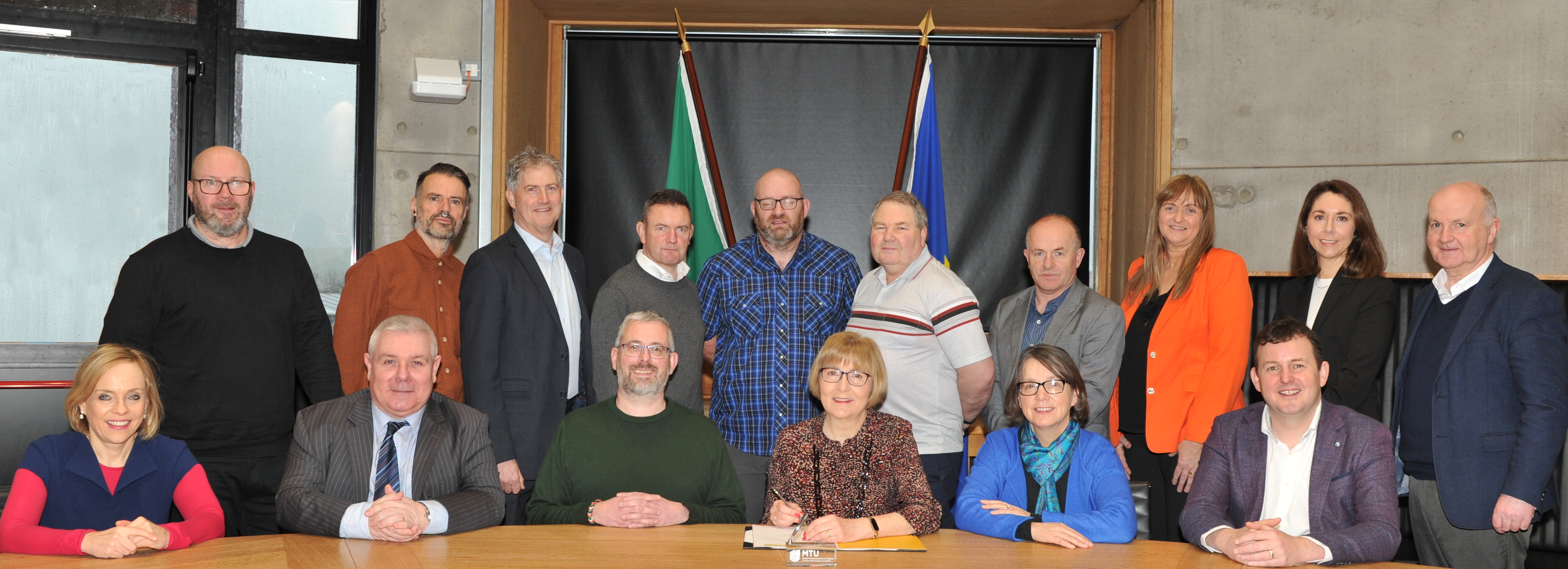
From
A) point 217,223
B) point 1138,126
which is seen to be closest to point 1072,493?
point 217,223

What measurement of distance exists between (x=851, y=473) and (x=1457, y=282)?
1.86 meters

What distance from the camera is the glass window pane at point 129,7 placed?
13.1ft

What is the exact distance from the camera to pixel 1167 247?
11.0 ft

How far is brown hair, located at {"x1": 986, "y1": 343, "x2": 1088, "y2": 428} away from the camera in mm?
2594

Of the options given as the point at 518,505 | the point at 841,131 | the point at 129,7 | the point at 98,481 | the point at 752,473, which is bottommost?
the point at 518,505

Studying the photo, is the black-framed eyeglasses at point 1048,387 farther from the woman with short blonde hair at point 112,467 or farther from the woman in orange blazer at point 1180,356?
the woman with short blonde hair at point 112,467

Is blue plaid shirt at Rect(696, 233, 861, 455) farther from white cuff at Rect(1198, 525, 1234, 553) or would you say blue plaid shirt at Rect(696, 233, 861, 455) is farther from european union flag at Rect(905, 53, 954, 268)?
european union flag at Rect(905, 53, 954, 268)

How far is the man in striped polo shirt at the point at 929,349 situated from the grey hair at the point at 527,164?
3.73 ft

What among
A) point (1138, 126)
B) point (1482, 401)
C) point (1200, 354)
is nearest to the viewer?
point (1482, 401)

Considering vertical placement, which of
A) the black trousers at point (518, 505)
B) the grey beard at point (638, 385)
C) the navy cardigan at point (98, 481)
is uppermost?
the grey beard at point (638, 385)

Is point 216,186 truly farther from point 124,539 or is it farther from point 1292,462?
point 1292,462

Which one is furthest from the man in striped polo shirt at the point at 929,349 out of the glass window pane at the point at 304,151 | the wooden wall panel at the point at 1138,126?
the glass window pane at the point at 304,151

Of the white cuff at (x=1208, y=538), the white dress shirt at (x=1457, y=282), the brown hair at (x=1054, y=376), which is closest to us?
the white cuff at (x=1208, y=538)

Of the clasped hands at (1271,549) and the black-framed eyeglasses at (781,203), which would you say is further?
the black-framed eyeglasses at (781,203)
